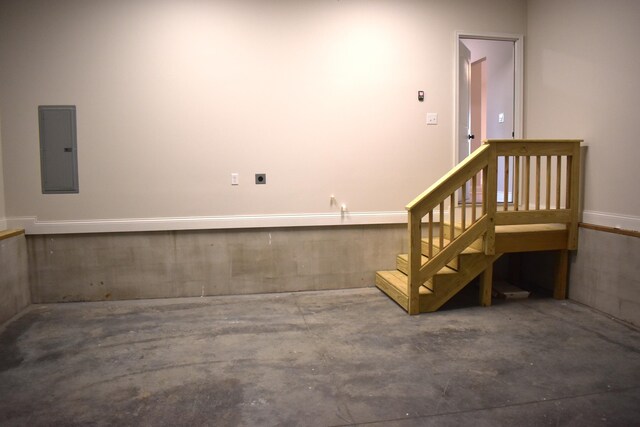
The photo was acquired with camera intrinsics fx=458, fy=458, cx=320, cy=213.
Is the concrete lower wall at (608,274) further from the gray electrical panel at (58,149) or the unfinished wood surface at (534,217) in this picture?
the gray electrical panel at (58,149)

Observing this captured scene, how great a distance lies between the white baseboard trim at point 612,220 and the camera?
136 inches

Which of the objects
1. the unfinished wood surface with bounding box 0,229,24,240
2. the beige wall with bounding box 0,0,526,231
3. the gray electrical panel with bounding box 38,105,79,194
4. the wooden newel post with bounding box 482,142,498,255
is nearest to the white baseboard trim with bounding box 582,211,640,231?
the wooden newel post with bounding box 482,142,498,255

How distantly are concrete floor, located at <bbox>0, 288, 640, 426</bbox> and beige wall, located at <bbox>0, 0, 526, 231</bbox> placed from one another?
3.65 ft

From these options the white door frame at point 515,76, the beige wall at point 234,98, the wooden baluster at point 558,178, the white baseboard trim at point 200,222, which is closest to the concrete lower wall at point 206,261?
the white baseboard trim at point 200,222

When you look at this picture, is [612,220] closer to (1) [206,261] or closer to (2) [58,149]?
(1) [206,261]

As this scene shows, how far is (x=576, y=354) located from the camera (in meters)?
2.94

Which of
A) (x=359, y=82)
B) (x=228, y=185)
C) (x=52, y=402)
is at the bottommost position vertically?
(x=52, y=402)

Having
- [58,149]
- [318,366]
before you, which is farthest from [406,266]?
[58,149]

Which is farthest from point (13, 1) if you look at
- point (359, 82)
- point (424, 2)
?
point (424, 2)

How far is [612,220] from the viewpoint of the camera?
365cm

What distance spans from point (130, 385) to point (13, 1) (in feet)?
11.5

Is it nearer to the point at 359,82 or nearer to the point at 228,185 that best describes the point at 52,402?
the point at 228,185

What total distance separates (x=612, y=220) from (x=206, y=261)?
354 centimetres

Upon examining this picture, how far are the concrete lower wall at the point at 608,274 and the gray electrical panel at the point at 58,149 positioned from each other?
454 centimetres
